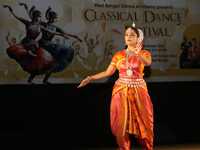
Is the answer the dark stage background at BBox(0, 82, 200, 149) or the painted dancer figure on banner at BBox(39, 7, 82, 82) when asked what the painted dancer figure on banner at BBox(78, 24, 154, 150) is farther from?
the painted dancer figure on banner at BBox(39, 7, 82, 82)

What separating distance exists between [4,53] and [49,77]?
2.39 feet

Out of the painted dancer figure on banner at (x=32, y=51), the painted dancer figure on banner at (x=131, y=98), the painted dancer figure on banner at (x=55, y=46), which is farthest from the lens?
the painted dancer figure on banner at (x=55, y=46)

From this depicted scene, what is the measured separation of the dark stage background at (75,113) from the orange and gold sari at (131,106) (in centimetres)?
174

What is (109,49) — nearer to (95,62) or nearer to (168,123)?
(95,62)

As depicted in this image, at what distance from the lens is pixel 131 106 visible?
22.1ft

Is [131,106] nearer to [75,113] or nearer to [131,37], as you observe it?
[131,37]

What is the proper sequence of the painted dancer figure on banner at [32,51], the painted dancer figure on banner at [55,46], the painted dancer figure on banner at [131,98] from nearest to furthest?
1. the painted dancer figure on banner at [131,98]
2. the painted dancer figure on banner at [32,51]
3. the painted dancer figure on banner at [55,46]

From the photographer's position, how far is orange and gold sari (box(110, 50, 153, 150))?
6734mm

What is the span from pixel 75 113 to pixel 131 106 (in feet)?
6.98

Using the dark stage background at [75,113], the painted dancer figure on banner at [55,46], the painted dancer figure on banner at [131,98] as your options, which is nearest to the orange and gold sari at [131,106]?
the painted dancer figure on banner at [131,98]

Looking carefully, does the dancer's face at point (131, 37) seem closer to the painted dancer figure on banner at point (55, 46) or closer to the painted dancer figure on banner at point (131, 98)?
the painted dancer figure on banner at point (131, 98)

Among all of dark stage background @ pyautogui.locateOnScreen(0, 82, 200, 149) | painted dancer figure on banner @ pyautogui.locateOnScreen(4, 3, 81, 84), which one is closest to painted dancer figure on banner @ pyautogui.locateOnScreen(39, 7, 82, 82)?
painted dancer figure on banner @ pyautogui.locateOnScreen(4, 3, 81, 84)

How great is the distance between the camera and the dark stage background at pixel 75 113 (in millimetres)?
8484

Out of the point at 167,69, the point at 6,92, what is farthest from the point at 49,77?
the point at 167,69
